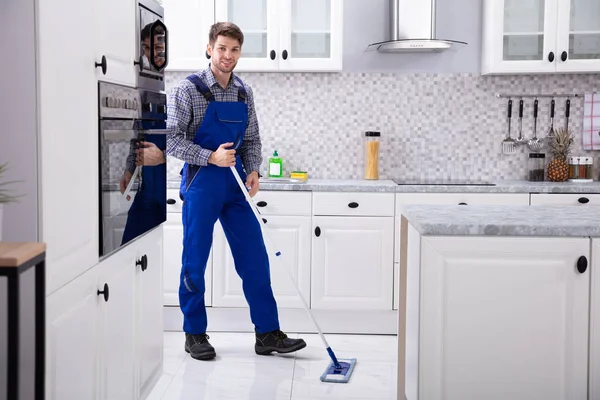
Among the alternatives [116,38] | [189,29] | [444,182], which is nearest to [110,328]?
[116,38]

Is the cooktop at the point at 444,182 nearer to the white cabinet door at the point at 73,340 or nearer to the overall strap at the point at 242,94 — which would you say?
the overall strap at the point at 242,94

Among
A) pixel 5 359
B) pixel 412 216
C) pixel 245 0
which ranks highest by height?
pixel 245 0

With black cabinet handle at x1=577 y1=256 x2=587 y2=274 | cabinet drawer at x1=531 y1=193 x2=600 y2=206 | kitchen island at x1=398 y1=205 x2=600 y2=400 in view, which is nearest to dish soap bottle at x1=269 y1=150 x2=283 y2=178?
cabinet drawer at x1=531 y1=193 x2=600 y2=206

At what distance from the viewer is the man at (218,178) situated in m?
3.72

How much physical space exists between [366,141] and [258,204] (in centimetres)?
91

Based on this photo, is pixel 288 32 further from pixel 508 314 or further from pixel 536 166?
pixel 508 314

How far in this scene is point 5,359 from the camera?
5.62 feet

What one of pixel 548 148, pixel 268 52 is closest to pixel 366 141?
pixel 268 52

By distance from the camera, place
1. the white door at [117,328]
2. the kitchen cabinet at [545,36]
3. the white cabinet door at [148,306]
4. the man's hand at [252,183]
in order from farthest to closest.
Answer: the kitchen cabinet at [545,36]
the man's hand at [252,183]
the white cabinet door at [148,306]
the white door at [117,328]

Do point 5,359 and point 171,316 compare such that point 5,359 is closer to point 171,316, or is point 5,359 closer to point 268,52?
point 171,316

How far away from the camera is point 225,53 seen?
373 centimetres

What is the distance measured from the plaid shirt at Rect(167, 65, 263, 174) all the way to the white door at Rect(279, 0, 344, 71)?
0.71 meters

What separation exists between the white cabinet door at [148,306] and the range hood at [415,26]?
2.12 meters

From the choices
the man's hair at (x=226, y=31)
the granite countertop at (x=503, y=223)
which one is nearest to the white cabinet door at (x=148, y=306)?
the granite countertop at (x=503, y=223)
